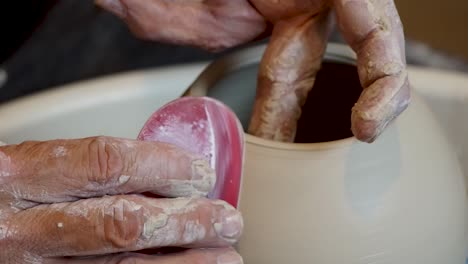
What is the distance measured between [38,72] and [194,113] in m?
0.99

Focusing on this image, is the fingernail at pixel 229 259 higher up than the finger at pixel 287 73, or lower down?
lower down

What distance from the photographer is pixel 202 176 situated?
1.68ft

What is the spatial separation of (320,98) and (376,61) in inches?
7.0

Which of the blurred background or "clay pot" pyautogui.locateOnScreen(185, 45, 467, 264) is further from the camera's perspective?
the blurred background

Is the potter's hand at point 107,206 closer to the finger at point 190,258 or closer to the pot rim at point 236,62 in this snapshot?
the finger at point 190,258

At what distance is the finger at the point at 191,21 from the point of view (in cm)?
72

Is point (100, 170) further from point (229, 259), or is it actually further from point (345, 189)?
point (345, 189)

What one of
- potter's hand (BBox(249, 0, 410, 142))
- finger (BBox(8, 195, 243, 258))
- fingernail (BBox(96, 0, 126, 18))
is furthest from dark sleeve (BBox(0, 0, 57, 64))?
finger (BBox(8, 195, 243, 258))

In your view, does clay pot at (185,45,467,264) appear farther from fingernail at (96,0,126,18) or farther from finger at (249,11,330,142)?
Answer: fingernail at (96,0,126,18)

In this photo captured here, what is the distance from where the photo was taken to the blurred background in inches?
57.6

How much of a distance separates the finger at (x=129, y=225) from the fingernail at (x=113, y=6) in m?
0.26

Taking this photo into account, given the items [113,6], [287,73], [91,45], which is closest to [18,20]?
[91,45]

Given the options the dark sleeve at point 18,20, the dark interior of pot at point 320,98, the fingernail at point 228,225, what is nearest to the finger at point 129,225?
the fingernail at point 228,225

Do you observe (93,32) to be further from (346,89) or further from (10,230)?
(10,230)
